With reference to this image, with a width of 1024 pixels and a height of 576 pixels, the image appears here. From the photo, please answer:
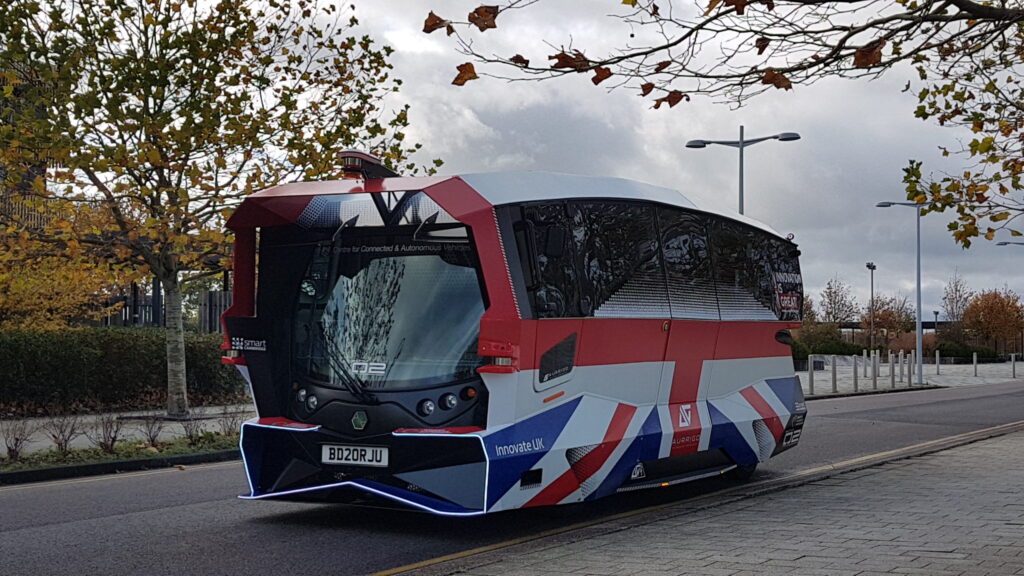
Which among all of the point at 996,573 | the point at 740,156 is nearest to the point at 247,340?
the point at 996,573

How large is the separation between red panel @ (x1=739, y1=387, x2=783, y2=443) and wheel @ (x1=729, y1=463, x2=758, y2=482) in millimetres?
387

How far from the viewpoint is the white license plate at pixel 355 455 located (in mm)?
8594

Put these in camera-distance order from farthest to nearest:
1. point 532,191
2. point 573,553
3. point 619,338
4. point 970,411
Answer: point 970,411 < point 619,338 < point 532,191 < point 573,553

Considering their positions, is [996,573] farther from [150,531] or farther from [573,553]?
[150,531]

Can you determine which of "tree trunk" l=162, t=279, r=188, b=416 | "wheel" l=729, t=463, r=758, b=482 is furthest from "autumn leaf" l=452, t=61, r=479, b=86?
"tree trunk" l=162, t=279, r=188, b=416

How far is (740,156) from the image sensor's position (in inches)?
1401

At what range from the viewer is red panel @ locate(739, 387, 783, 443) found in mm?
11312

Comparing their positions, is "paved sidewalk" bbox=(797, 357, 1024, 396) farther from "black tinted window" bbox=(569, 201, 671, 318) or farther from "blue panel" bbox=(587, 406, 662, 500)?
"black tinted window" bbox=(569, 201, 671, 318)

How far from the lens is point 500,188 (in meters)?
8.48

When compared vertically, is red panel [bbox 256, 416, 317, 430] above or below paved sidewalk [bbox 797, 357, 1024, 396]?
above

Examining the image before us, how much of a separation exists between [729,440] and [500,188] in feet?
12.6

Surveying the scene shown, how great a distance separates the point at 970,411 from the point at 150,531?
2116 cm

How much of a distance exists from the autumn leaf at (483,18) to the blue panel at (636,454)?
12.9 feet

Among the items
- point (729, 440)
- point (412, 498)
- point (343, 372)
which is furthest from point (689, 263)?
point (412, 498)
